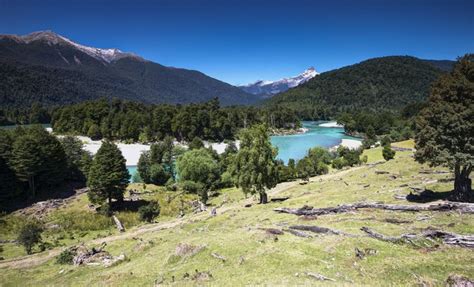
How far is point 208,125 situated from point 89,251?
127 m

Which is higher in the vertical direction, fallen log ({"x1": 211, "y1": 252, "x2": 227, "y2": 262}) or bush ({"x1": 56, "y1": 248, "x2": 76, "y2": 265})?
fallen log ({"x1": 211, "y1": 252, "x2": 227, "y2": 262})

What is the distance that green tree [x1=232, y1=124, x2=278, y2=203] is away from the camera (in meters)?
41.2

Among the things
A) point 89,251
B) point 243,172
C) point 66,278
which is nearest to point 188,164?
point 243,172

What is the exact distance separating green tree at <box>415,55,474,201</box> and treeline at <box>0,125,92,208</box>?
207 feet

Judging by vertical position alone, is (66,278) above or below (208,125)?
below

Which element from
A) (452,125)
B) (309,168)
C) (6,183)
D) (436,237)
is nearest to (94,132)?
(6,183)

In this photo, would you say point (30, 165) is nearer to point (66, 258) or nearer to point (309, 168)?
point (66, 258)

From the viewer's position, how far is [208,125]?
15375 cm

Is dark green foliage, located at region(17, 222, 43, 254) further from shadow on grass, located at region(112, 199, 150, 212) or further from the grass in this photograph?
shadow on grass, located at region(112, 199, 150, 212)

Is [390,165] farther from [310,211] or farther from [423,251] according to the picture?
[423,251]

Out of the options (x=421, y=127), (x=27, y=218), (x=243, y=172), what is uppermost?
(x=421, y=127)

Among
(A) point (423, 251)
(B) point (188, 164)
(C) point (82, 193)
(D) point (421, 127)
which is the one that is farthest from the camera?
(B) point (188, 164)

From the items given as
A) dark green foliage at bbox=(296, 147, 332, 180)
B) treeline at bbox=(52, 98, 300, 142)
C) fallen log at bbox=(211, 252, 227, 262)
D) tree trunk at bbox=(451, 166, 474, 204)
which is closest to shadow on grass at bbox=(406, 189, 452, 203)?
tree trunk at bbox=(451, 166, 474, 204)

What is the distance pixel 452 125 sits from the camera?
953 inches
